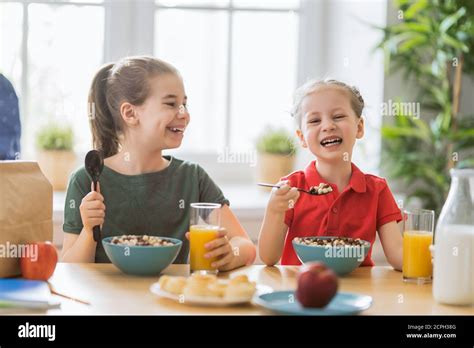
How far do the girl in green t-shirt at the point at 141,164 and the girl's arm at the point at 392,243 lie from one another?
357 millimetres

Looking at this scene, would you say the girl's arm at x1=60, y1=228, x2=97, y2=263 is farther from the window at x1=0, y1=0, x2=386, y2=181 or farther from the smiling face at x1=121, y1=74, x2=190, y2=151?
the window at x1=0, y1=0, x2=386, y2=181

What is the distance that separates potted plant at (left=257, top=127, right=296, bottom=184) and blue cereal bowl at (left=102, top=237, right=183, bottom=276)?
75.1 inches

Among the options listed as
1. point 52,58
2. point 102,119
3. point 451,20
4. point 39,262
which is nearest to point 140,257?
point 39,262

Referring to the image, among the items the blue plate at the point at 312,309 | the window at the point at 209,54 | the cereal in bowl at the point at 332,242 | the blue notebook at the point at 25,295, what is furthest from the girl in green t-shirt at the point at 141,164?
the window at the point at 209,54

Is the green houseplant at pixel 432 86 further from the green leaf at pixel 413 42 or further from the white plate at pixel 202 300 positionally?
the white plate at pixel 202 300

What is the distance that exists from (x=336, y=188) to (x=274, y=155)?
4.99 feet

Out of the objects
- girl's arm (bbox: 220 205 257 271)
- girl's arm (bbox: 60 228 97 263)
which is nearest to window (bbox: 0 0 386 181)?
girl's arm (bbox: 220 205 257 271)

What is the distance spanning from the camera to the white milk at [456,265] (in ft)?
4.76

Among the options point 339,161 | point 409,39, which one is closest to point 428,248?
point 339,161

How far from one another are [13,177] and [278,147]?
2.06 metres

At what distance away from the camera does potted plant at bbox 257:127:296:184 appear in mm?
3533

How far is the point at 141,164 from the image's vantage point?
2115 mm
